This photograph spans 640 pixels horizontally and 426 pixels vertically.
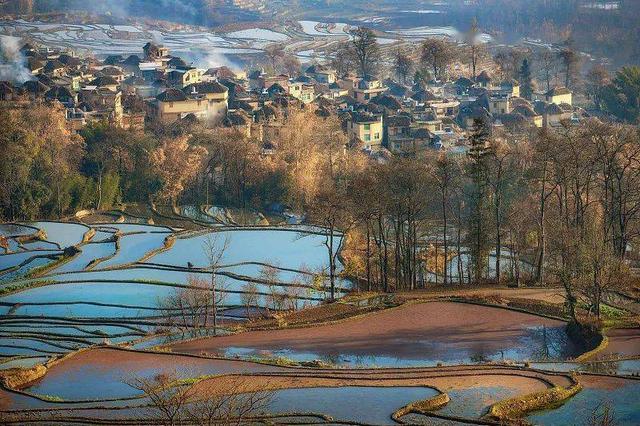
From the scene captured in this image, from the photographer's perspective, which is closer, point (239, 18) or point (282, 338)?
point (282, 338)

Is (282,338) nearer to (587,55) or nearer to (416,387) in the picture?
(416,387)

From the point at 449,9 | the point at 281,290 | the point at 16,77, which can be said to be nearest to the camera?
the point at 281,290

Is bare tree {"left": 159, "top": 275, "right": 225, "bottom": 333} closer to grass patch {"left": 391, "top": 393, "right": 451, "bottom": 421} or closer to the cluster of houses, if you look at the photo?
grass patch {"left": 391, "top": 393, "right": 451, "bottom": 421}

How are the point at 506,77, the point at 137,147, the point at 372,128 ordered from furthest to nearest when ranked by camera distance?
the point at 506,77, the point at 372,128, the point at 137,147

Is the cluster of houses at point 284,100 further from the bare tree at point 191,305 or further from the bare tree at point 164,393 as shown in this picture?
the bare tree at point 164,393

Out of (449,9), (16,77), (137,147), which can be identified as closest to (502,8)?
(449,9)

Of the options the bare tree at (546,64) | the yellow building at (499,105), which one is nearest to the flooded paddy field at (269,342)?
the yellow building at (499,105)

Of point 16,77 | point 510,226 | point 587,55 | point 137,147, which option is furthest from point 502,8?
point 510,226
